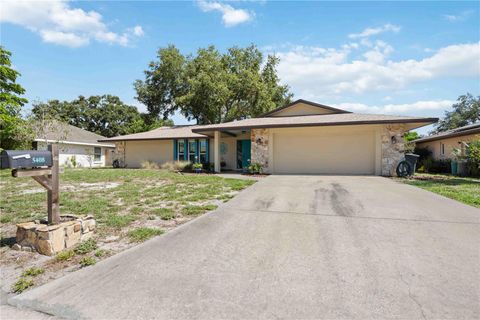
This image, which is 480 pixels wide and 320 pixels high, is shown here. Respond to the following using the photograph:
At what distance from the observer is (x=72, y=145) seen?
23.1 meters

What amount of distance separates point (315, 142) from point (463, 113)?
40665 mm

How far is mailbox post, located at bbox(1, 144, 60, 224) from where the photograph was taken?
3.23 metres

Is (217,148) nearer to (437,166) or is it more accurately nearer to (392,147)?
(392,147)

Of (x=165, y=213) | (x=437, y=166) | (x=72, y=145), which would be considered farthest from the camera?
(x=72, y=145)

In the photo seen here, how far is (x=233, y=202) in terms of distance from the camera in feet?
22.1

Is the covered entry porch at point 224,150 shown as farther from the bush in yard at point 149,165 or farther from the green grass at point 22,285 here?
the green grass at point 22,285

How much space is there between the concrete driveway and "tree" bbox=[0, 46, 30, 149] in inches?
770

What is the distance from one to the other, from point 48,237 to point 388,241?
523 cm

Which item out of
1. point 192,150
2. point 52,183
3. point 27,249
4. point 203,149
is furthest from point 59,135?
point 27,249

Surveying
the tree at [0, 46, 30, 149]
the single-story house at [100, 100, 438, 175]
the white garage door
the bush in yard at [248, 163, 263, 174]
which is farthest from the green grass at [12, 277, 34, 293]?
the tree at [0, 46, 30, 149]

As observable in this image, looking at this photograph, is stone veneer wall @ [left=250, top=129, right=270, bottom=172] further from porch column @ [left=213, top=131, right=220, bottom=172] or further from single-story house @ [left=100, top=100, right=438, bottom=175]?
porch column @ [left=213, top=131, right=220, bottom=172]

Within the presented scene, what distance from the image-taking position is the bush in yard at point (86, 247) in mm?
3652

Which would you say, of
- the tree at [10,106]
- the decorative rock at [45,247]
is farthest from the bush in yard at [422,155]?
the tree at [10,106]

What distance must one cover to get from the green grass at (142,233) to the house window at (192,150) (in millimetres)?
14115
